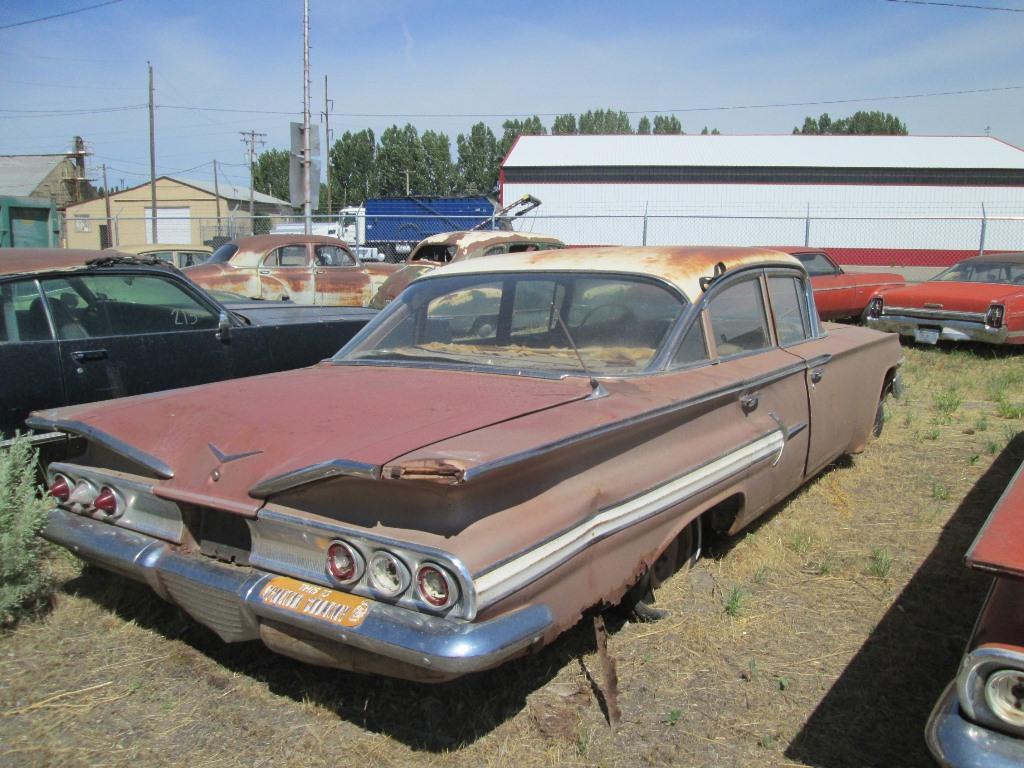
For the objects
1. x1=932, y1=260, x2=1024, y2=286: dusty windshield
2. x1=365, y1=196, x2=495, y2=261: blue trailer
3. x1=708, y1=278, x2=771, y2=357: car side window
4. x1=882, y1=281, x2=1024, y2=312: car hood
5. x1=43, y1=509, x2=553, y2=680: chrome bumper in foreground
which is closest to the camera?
x1=43, y1=509, x2=553, y2=680: chrome bumper in foreground

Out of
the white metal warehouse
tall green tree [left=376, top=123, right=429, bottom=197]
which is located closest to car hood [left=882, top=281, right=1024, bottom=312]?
the white metal warehouse

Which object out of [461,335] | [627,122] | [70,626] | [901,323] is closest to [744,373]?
[461,335]

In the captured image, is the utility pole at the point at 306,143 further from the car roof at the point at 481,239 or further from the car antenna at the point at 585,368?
the car antenna at the point at 585,368

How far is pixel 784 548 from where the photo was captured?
12.9 ft

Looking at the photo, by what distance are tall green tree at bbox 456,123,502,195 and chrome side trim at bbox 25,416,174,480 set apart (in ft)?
241

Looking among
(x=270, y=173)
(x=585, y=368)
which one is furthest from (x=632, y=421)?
(x=270, y=173)

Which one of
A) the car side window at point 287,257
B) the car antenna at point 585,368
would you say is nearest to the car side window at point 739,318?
the car antenna at point 585,368

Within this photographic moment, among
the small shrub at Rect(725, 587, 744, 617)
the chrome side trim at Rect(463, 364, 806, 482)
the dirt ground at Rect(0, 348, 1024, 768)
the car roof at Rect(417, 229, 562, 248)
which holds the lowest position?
the dirt ground at Rect(0, 348, 1024, 768)

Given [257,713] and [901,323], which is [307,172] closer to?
[901,323]

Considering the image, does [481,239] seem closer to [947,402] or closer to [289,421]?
[947,402]

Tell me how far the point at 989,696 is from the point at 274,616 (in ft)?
5.82

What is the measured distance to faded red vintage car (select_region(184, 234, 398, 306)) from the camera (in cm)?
1102

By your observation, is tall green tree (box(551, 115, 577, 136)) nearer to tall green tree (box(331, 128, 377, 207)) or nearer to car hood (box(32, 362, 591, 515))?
tall green tree (box(331, 128, 377, 207))

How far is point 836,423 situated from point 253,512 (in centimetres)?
311
